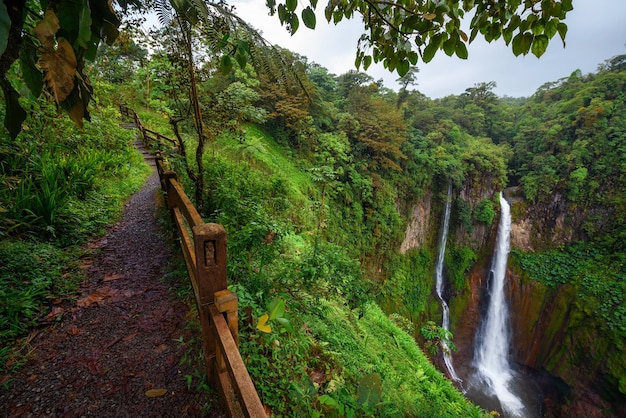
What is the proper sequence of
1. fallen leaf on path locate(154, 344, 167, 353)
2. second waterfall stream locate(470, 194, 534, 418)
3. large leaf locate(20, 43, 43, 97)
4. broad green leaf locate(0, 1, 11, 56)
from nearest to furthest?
broad green leaf locate(0, 1, 11, 56)
large leaf locate(20, 43, 43, 97)
fallen leaf on path locate(154, 344, 167, 353)
second waterfall stream locate(470, 194, 534, 418)

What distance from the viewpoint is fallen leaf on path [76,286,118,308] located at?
9.27 ft

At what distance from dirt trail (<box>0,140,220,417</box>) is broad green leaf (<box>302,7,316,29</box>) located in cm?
254

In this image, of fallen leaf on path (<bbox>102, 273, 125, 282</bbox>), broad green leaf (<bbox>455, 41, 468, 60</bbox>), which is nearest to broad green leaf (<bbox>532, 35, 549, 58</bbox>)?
broad green leaf (<bbox>455, 41, 468, 60</bbox>)

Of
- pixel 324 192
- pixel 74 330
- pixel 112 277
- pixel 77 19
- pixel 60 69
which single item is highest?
pixel 77 19

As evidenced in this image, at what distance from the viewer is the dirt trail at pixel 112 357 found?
1938 mm

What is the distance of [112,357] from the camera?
7.61ft

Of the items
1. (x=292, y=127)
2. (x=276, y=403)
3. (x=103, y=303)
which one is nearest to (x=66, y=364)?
(x=103, y=303)

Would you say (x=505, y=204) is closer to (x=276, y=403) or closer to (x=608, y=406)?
(x=608, y=406)

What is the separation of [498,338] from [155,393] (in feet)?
64.2

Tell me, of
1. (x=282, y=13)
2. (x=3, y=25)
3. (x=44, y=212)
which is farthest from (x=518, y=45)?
(x=44, y=212)

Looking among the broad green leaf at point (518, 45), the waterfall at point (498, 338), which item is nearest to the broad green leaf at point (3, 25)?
the broad green leaf at point (518, 45)

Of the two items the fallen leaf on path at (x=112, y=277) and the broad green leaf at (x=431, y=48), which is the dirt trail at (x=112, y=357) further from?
the broad green leaf at (x=431, y=48)

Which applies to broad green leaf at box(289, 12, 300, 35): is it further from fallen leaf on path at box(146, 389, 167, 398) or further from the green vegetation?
fallen leaf on path at box(146, 389, 167, 398)

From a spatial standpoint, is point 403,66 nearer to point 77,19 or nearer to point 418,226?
point 77,19
